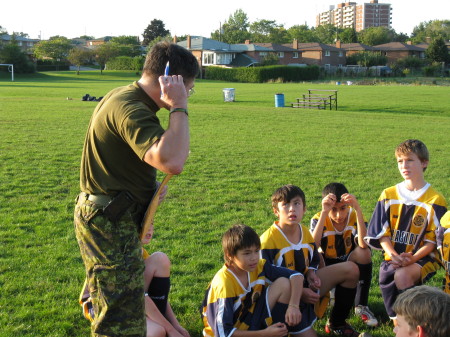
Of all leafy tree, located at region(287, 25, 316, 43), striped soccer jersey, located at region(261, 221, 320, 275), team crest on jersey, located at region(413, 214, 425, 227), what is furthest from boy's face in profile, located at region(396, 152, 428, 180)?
leafy tree, located at region(287, 25, 316, 43)

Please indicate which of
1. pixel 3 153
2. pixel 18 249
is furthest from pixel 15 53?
pixel 18 249

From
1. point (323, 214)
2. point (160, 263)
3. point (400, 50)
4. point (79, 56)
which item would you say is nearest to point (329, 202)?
point (323, 214)

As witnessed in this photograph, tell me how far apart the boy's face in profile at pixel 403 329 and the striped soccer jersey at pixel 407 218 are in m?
1.94

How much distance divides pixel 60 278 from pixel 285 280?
2.39m

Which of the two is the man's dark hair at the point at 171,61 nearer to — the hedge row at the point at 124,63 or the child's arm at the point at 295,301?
the child's arm at the point at 295,301

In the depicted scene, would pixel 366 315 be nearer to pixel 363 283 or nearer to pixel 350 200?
pixel 363 283

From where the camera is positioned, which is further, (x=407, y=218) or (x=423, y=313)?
(x=407, y=218)

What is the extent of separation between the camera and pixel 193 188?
9219 mm

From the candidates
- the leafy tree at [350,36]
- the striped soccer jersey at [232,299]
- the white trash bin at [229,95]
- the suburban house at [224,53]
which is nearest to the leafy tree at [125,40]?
the suburban house at [224,53]

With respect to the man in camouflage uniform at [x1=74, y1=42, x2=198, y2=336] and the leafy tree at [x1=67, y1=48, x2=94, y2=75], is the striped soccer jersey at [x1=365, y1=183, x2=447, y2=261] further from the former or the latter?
the leafy tree at [x1=67, y1=48, x2=94, y2=75]

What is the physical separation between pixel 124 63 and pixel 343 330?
94.8m

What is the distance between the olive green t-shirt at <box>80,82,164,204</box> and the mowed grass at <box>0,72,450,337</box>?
1.69m

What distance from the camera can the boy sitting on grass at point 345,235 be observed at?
4.51 m

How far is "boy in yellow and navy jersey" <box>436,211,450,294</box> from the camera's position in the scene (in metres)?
4.05
